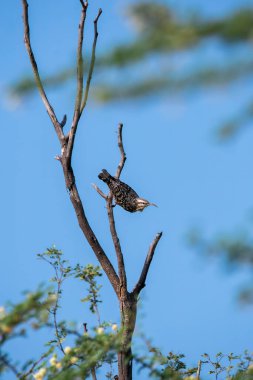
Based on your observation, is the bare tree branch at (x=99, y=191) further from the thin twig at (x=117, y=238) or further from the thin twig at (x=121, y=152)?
the thin twig at (x=121, y=152)

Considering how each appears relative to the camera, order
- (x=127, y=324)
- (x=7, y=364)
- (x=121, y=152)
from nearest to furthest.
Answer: (x=7, y=364), (x=127, y=324), (x=121, y=152)

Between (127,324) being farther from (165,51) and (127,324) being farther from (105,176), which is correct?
(165,51)

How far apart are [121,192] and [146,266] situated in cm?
60

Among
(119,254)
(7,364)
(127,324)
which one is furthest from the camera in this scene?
(119,254)

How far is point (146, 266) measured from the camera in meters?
4.10

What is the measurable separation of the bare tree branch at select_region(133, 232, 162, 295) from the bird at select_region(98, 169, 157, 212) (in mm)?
422

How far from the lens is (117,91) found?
3.77ft

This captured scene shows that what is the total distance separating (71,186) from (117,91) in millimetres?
2990

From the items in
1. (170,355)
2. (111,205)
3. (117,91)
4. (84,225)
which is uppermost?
(111,205)

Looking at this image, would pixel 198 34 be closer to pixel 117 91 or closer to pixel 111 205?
pixel 117 91

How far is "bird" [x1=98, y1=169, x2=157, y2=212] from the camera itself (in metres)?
4.43

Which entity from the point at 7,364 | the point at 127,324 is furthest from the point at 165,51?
the point at 127,324

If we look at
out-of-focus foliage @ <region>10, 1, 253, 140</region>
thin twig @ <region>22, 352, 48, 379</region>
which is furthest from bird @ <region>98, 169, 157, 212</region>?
out-of-focus foliage @ <region>10, 1, 253, 140</region>

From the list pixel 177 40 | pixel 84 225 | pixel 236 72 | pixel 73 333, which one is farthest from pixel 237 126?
pixel 84 225
